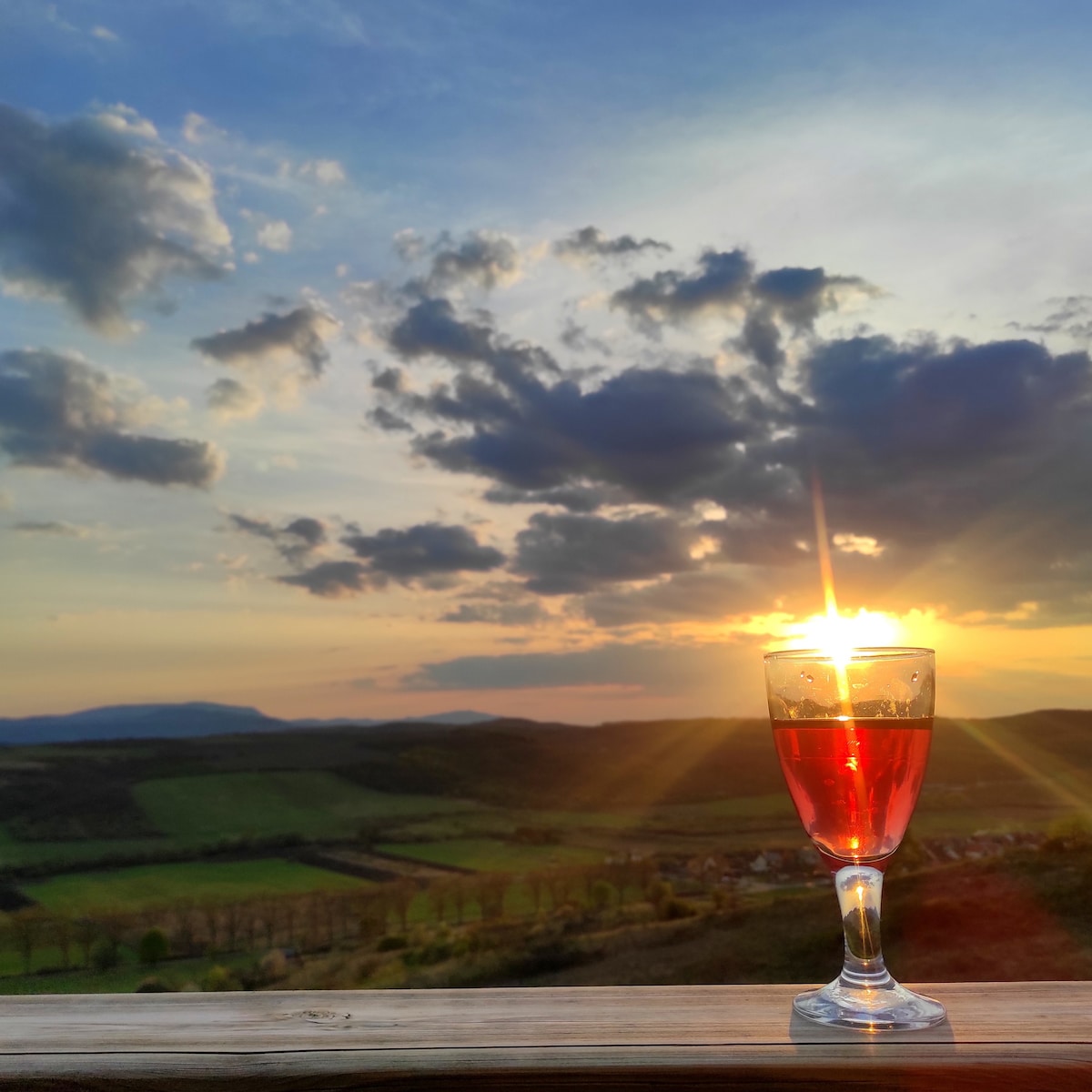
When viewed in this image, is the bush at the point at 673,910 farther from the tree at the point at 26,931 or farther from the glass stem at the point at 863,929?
the glass stem at the point at 863,929

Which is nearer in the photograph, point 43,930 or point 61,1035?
point 61,1035

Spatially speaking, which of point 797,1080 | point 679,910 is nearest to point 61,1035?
point 797,1080

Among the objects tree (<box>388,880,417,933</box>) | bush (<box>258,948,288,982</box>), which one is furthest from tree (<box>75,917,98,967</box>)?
tree (<box>388,880,417,933</box>)

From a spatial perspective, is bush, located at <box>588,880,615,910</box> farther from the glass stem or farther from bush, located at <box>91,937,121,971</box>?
the glass stem

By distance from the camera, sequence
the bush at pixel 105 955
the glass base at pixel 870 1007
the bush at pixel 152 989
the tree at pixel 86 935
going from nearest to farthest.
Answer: the glass base at pixel 870 1007
the bush at pixel 152 989
the bush at pixel 105 955
the tree at pixel 86 935

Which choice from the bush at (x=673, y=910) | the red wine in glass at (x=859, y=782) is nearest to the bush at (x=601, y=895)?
the bush at (x=673, y=910)

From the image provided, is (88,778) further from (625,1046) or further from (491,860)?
(625,1046)

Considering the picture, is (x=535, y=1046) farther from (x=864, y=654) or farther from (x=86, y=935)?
(x=86, y=935)
